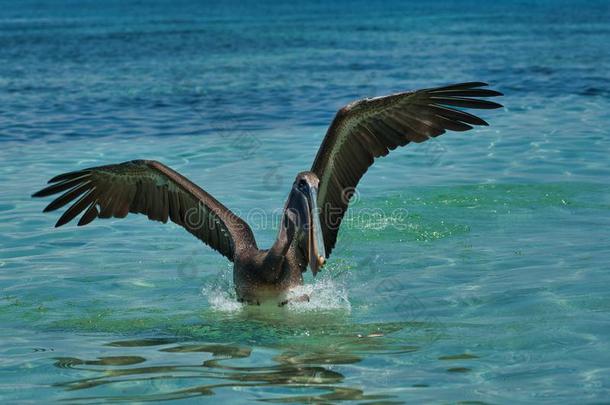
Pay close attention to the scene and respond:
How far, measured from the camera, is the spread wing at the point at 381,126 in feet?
25.0

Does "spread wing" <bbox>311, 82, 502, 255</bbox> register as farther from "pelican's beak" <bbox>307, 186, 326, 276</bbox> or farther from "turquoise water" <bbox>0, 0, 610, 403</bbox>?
"pelican's beak" <bbox>307, 186, 326, 276</bbox>

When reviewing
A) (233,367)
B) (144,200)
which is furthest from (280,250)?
(144,200)

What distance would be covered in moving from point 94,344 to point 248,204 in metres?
4.40

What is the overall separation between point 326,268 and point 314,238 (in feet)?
7.02

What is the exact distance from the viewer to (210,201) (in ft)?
26.1

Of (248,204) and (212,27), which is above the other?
(212,27)

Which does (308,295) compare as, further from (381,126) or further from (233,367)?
(233,367)

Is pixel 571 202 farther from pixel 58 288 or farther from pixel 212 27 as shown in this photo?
pixel 212 27

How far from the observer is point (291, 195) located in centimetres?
681

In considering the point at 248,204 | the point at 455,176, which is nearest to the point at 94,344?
the point at 248,204

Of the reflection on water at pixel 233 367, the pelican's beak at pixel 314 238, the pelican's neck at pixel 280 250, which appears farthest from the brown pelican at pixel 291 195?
the reflection on water at pixel 233 367

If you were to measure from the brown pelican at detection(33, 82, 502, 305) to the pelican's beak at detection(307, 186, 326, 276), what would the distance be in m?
0.32

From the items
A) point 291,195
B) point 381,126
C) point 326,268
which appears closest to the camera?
point 291,195

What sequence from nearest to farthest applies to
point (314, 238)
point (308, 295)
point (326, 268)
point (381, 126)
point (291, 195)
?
point (314, 238) < point (291, 195) < point (308, 295) < point (381, 126) < point (326, 268)
